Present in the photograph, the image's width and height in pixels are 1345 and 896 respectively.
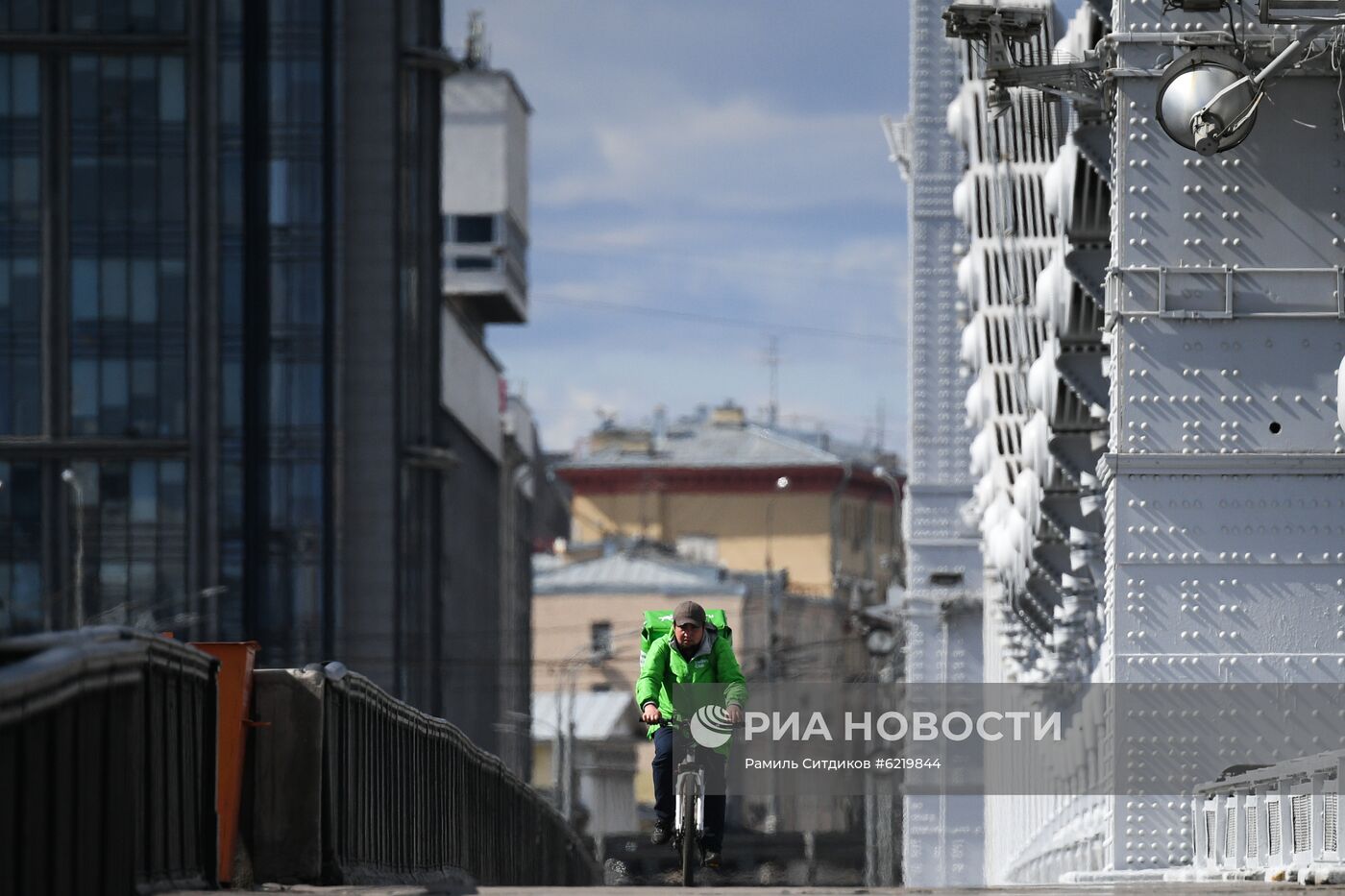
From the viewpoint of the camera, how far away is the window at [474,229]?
12100 centimetres

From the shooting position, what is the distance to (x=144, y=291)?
8569 centimetres

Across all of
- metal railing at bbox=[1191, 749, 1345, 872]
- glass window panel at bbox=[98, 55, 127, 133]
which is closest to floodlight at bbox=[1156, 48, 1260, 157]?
metal railing at bbox=[1191, 749, 1345, 872]

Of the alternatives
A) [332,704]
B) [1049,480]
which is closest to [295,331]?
[1049,480]

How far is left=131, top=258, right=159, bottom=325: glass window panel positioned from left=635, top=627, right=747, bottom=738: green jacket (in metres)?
71.0

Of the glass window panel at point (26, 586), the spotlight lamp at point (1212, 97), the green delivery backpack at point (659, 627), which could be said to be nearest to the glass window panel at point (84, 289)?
the glass window panel at point (26, 586)

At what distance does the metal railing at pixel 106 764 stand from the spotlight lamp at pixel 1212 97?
978 cm

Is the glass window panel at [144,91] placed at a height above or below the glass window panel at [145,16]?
below

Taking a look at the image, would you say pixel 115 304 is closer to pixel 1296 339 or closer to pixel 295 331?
pixel 295 331

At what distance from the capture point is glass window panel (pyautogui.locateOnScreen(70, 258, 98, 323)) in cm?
8550

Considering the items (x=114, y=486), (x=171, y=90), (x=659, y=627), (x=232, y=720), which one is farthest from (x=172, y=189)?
(x=232, y=720)

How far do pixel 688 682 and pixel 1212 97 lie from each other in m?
6.20

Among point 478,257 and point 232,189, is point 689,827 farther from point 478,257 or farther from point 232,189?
point 478,257

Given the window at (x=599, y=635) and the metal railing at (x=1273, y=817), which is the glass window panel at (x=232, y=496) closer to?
the window at (x=599, y=635)

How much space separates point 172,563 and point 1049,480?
5676cm
